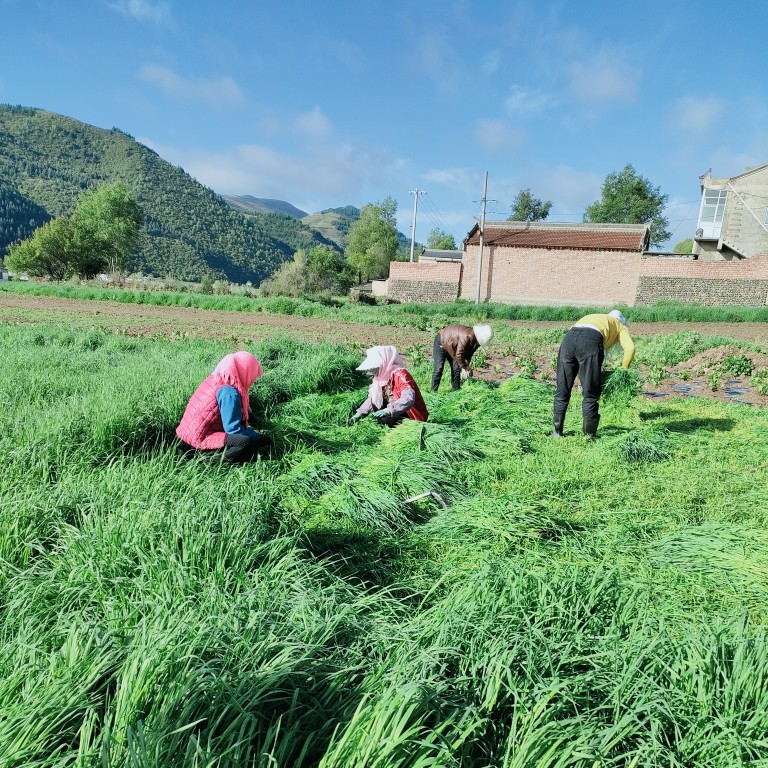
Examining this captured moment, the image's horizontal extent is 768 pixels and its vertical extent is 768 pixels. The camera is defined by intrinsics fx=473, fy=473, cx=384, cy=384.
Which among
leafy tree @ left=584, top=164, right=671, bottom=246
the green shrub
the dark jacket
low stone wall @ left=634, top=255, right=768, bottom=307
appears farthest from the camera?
leafy tree @ left=584, top=164, right=671, bottom=246

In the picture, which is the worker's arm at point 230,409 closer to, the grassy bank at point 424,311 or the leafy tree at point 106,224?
the grassy bank at point 424,311

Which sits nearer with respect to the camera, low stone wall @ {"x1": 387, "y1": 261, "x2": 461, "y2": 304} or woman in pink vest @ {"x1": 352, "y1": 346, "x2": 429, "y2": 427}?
woman in pink vest @ {"x1": 352, "y1": 346, "x2": 429, "y2": 427}

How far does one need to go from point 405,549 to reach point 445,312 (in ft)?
71.8

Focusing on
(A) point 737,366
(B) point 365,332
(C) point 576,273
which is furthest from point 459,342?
(C) point 576,273

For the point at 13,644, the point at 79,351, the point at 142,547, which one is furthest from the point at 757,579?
the point at 79,351

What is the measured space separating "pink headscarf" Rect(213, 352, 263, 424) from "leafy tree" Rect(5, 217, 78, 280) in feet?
175

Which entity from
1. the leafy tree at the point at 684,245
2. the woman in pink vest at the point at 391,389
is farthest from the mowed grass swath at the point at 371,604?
the leafy tree at the point at 684,245

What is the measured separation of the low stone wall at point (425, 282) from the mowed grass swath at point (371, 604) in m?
26.5

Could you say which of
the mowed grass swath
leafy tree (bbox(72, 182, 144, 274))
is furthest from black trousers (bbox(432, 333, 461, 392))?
leafy tree (bbox(72, 182, 144, 274))

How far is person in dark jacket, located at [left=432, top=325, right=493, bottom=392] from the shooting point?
6896mm

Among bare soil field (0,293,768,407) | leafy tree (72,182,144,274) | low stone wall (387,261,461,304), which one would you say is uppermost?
leafy tree (72,182,144,274)

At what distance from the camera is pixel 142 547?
2174 millimetres

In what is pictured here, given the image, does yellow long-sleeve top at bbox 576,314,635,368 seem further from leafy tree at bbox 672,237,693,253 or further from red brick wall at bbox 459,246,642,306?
leafy tree at bbox 672,237,693,253

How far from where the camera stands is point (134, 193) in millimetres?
116375
